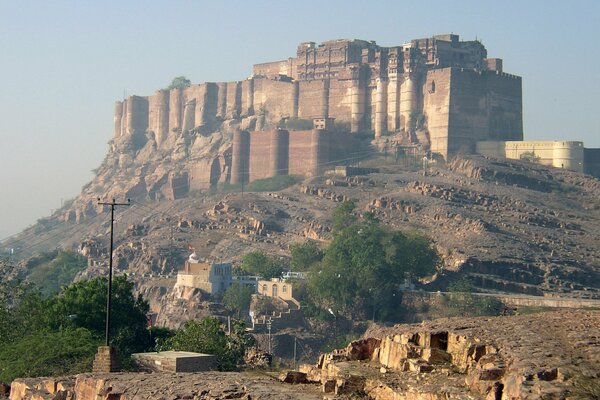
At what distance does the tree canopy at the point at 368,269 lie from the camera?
68312 mm

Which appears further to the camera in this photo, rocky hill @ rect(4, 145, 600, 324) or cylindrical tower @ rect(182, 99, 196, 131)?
cylindrical tower @ rect(182, 99, 196, 131)

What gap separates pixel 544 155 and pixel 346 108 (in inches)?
596

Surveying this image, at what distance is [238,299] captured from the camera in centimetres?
6875

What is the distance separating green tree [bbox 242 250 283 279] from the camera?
2867 inches

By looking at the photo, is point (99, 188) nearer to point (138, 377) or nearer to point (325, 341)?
point (325, 341)

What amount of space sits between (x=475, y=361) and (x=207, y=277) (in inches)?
2246

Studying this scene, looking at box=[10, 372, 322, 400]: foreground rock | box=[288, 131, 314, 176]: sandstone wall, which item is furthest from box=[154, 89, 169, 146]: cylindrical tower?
box=[10, 372, 322, 400]: foreground rock

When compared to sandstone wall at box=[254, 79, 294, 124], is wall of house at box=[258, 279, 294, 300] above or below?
below

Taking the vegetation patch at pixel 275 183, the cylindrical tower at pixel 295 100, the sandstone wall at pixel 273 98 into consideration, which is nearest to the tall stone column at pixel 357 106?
the cylindrical tower at pixel 295 100

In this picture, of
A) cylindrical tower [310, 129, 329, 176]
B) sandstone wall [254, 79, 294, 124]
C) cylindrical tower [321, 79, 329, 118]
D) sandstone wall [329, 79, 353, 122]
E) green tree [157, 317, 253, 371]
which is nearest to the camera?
green tree [157, 317, 253, 371]

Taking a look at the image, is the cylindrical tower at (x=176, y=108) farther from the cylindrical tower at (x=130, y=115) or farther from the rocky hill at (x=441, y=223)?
the rocky hill at (x=441, y=223)

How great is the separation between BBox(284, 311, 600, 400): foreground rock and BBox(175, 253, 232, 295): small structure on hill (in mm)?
53249

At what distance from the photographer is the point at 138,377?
19.2 metres

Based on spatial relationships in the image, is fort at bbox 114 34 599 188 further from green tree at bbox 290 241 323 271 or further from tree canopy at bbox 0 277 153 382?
tree canopy at bbox 0 277 153 382
